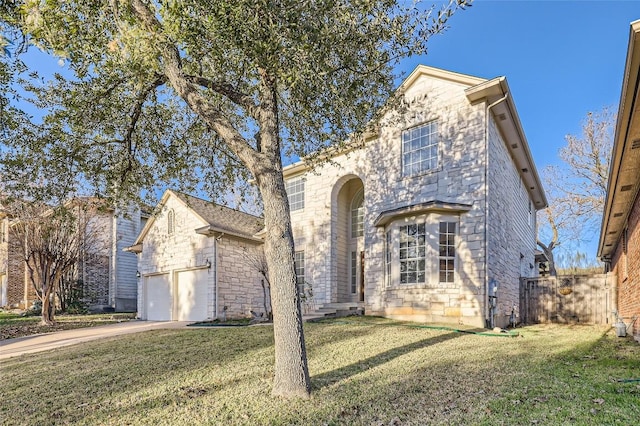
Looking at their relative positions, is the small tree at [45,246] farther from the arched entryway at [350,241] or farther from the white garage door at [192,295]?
the arched entryway at [350,241]

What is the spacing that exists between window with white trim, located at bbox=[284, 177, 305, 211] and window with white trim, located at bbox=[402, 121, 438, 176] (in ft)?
16.5

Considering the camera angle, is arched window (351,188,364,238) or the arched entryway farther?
arched window (351,188,364,238)

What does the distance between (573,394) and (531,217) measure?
15.3 meters

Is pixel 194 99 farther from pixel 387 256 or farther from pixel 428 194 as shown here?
pixel 387 256

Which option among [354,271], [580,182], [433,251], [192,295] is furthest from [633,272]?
[580,182]

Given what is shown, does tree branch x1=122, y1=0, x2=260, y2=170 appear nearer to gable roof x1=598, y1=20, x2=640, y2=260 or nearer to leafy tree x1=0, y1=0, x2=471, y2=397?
leafy tree x1=0, y1=0, x2=471, y2=397

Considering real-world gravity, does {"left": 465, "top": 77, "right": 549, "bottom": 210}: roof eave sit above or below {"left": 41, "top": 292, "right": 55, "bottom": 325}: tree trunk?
above

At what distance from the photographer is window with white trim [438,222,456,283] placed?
10.2m

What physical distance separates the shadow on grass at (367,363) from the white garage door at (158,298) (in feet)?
37.5

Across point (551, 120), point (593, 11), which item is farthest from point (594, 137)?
point (593, 11)

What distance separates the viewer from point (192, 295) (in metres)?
14.6

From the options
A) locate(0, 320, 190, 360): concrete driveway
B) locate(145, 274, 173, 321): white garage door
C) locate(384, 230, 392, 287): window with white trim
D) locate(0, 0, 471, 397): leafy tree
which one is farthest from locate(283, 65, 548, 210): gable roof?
locate(145, 274, 173, 321): white garage door

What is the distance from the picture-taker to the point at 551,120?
20828mm

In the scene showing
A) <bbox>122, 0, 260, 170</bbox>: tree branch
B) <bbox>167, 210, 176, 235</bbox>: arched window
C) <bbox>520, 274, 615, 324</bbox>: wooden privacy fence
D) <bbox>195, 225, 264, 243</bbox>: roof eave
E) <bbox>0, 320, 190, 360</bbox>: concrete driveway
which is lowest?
<bbox>0, 320, 190, 360</bbox>: concrete driveway
